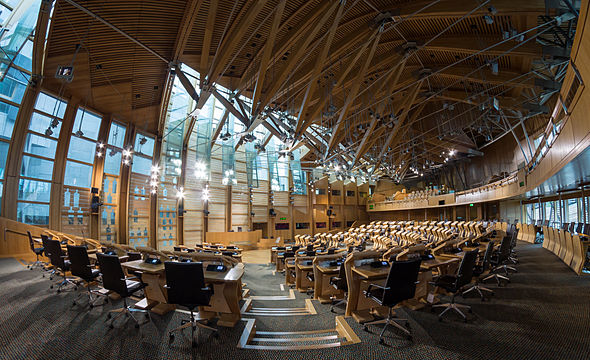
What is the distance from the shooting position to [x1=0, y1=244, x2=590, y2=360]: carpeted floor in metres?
2.68

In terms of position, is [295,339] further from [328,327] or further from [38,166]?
[38,166]

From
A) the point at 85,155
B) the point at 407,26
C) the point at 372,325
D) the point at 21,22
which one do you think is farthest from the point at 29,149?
the point at 407,26

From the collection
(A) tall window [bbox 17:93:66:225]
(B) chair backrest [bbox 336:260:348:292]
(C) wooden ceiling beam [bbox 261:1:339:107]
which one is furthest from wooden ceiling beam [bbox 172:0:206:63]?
(B) chair backrest [bbox 336:260:348:292]

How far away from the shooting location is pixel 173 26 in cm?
834

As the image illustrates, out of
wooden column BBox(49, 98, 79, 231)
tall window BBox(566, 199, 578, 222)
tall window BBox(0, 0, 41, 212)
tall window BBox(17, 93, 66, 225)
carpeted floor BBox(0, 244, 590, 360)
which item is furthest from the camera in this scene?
tall window BBox(566, 199, 578, 222)

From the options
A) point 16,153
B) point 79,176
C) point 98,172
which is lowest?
point 79,176

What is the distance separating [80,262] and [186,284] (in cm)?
243

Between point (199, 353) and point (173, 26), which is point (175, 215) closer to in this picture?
point (173, 26)

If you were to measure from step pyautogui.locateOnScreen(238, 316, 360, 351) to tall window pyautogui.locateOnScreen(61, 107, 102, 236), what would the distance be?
476 inches

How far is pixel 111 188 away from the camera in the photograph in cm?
1308

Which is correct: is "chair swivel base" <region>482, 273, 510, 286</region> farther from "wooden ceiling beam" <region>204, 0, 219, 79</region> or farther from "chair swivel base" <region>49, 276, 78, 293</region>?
"wooden ceiling beam" <region>204, 0, 219, 79</region>

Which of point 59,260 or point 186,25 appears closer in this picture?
point 59,260

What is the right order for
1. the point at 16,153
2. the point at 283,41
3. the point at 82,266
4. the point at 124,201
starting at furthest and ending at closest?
1. the point at 124,201
2. the point at 16,153
3. the point at 283,41
4. the point at 82,266

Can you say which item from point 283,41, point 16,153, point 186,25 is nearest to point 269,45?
point 283,41
